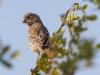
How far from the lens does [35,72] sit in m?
3.50

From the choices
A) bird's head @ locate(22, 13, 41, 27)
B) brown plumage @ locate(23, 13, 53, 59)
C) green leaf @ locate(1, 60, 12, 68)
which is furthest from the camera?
bird's head @ locate(22, 13, 41, 27)

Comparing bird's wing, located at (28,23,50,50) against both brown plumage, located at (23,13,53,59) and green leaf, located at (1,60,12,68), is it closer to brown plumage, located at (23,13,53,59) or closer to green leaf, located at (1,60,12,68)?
brown plumage, located at (23,13,53,59)

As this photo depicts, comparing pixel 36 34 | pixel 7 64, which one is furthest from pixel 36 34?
pixel 7 64

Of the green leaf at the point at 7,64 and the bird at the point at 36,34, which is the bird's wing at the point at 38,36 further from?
the green leaf at the point at 7,64

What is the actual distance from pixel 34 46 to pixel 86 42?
8.28m

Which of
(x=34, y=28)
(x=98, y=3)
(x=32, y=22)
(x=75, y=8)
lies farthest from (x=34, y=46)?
(x=98, y=3)

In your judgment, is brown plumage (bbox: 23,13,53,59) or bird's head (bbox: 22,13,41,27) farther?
bird's head (bbox: 22,13,41,27)

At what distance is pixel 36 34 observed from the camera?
34.0 ft

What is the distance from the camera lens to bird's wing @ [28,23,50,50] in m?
8.72

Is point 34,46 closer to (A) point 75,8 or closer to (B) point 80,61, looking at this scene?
(A) point 75,8

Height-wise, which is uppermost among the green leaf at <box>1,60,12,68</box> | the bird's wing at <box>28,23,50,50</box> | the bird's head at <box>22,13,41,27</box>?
the bird's head at <box>22,13,41,27</box>

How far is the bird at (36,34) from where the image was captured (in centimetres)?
870

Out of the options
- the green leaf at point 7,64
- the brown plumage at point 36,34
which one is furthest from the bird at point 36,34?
the green leaf at point 7,64

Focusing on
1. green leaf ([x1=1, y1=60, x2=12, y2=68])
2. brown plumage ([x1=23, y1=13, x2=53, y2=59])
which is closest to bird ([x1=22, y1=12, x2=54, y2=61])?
brown plumage ([x1=23, y1=13, x2=53, y2=59])
